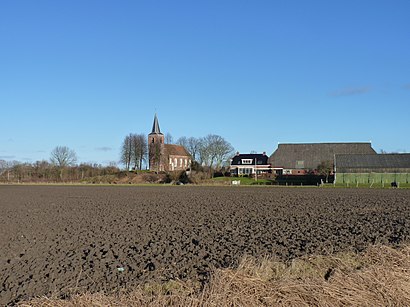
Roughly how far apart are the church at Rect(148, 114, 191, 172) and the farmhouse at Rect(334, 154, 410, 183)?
42.7 meters

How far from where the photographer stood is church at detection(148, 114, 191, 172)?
116250 mm

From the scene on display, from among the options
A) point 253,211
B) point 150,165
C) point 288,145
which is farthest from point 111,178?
point 253,211

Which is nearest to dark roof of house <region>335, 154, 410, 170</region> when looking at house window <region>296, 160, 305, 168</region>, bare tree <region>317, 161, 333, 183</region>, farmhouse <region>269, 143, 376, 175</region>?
bare tree <region>317, 161, 333, 183</region>

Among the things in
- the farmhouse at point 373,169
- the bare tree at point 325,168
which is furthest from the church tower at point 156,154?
the farmhouse at point 373,169

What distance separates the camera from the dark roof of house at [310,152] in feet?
306

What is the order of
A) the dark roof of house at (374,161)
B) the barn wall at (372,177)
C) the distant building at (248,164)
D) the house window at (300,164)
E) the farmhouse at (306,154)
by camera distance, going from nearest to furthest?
the barn wall at (372,177)
the dark roof of house at (374,161)
the farmhouse at (306,154)
the house window at (300,164)
the distant building at (248,164)

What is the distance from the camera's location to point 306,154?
94188mm

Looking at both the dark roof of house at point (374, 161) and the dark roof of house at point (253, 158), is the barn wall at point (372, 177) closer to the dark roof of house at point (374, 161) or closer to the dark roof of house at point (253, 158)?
the dark roof of house at point (374, 161)

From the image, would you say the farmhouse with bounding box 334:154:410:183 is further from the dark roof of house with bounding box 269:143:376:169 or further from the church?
the church

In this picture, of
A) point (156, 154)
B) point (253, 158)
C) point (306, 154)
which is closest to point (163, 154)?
point (156, 154)

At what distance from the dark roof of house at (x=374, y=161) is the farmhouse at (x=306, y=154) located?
17.4 metres

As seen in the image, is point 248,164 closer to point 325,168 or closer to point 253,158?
point 253,158

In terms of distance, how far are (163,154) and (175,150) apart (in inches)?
588

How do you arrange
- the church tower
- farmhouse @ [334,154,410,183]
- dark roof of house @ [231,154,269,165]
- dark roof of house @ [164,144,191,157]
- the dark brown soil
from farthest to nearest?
1. dark roof of house @ [164,144,191,157]
2. the church tower
3. dark roof of house @ [231,154,269,165]
4. farmhouse @ [334,154,410,183]
5. the dark brown soil
